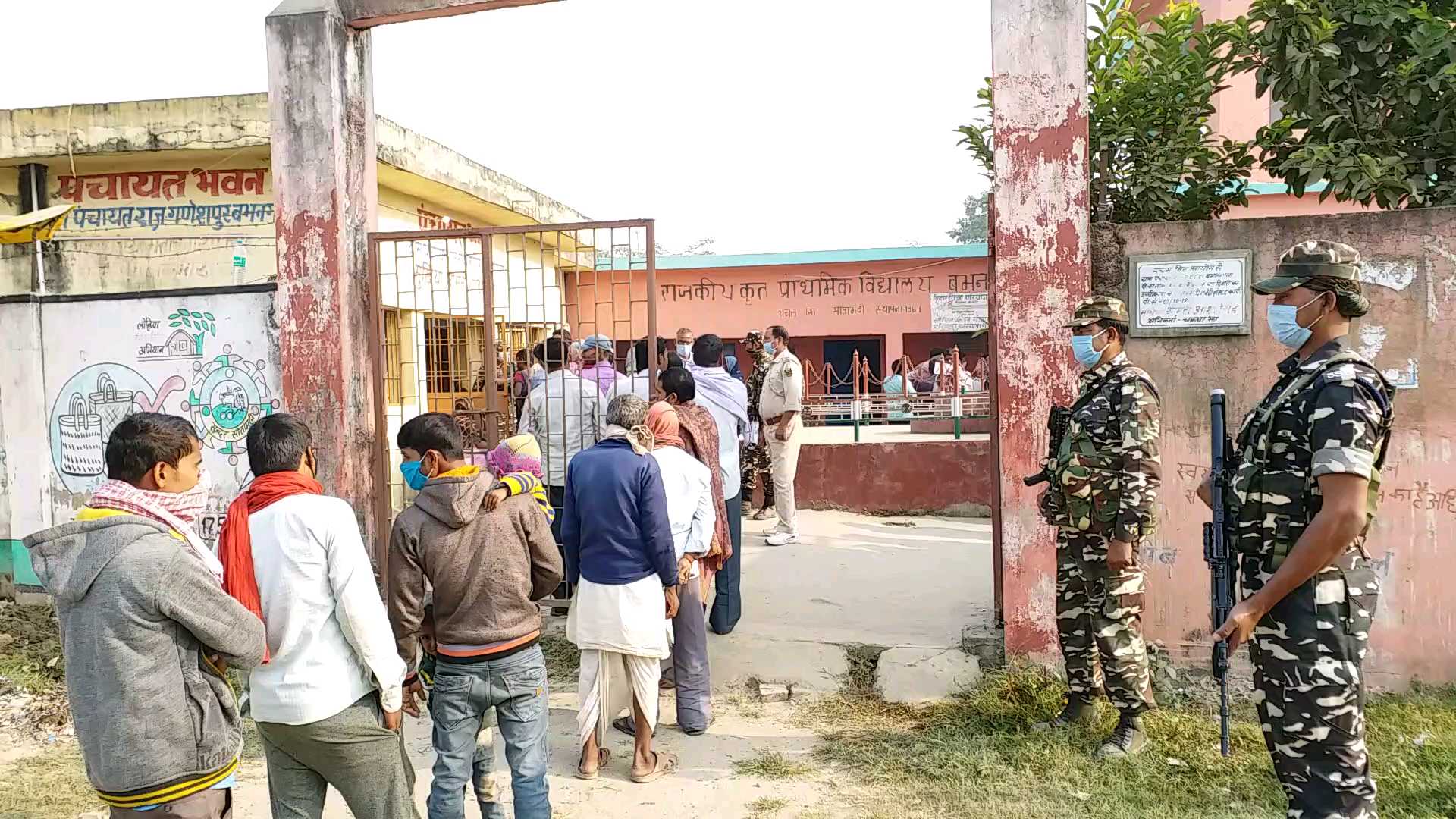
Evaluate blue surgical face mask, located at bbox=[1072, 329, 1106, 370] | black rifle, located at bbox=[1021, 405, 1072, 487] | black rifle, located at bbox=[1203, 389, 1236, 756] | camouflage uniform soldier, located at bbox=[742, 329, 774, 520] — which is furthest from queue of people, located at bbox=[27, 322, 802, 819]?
camouflage uniform soldier, located at bbox=[742, 329, 774, 520]

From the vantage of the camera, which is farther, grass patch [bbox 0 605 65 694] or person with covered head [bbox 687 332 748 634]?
person with covered head [bbox 687 332 748 634]

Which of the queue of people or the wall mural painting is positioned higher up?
the wall mural painting

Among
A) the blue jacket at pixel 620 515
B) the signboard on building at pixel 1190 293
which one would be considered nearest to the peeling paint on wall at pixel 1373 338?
the signboard on building at pixel 1190 293

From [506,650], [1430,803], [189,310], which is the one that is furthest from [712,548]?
[189,310]

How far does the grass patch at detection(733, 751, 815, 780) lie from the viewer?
4.11 metres

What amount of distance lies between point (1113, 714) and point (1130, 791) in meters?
0.65

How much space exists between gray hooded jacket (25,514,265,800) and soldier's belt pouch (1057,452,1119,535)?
3.06 metres

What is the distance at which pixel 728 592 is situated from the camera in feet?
18.7

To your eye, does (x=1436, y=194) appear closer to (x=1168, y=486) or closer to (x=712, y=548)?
(x=1168, y=486)

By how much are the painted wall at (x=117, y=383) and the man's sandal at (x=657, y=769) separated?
10.5ft

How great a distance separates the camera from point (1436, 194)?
4824 millimetres

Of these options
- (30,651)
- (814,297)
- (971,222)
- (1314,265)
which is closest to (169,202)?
(30,651)

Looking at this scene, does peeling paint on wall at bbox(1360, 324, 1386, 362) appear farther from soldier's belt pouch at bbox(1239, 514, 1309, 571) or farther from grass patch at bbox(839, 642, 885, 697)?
grass patch at bbox(839, 642, 885, 697)

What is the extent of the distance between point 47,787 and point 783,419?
214 inches
